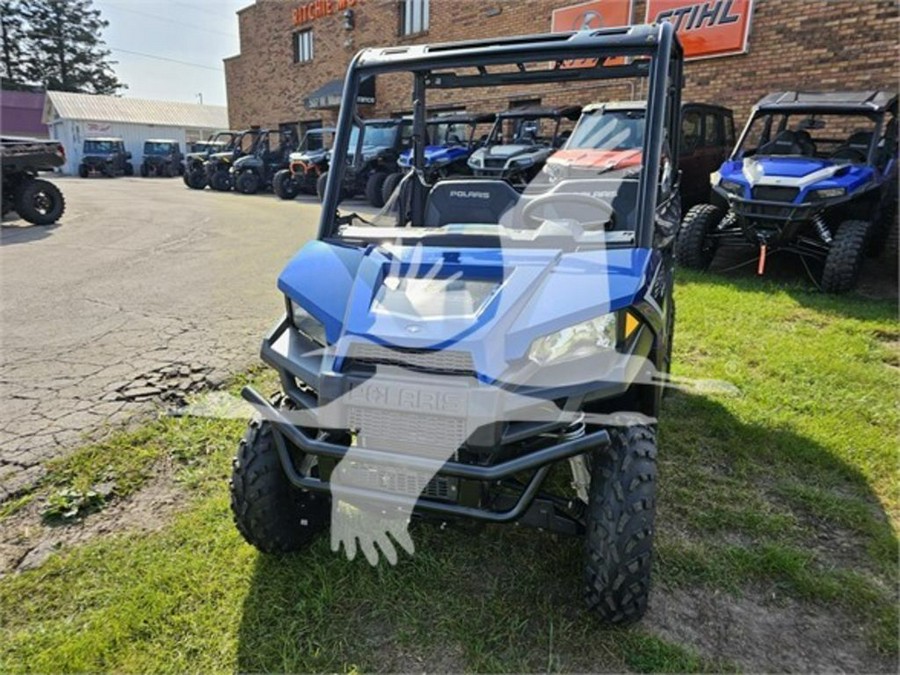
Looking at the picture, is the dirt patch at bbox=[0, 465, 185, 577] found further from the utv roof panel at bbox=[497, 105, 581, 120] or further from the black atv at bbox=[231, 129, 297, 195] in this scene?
the black atv at bbox=[231, 129, 297, 195]

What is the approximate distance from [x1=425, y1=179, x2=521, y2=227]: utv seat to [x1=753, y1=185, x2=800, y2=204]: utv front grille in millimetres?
4539

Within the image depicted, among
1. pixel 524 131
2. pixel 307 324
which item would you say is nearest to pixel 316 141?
pixel 524 131

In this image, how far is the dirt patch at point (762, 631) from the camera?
5.96ft

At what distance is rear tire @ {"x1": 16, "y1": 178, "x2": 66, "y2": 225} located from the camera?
997 cm

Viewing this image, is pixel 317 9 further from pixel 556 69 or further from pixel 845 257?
pixel 556 69

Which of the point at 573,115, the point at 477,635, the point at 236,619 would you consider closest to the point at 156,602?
the point at 236,619

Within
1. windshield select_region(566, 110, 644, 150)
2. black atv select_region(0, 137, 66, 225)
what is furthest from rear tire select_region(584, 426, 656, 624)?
black atv select_region(0, 137, 66, 225)

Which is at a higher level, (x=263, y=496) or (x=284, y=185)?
(x=284, y=185)

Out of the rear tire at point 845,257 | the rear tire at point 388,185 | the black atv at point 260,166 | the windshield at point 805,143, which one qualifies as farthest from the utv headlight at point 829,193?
the black atv at point 260,166

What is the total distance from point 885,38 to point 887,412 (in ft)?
23.5

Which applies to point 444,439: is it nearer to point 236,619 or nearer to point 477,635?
point 477,635

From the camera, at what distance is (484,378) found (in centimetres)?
168

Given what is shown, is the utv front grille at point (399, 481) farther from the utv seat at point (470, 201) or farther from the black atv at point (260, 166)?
the black atv at point (260, 166)

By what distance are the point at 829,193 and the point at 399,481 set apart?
583 cm
